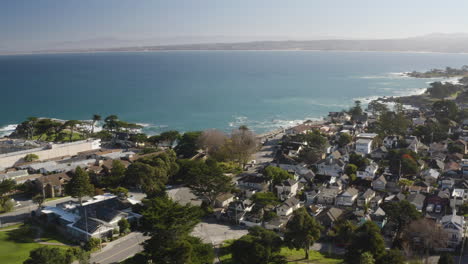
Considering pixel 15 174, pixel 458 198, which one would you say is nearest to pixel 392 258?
pixel 458 198

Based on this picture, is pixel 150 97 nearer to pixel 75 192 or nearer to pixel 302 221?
pixel 75 192

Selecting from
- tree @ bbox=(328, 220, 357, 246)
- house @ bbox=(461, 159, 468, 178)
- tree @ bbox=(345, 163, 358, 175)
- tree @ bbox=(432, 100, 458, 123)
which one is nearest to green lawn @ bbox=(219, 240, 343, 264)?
tree @ bbox=(328, 220, 357, 246)

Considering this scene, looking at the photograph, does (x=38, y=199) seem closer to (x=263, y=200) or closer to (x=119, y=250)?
(x=119, y=250)

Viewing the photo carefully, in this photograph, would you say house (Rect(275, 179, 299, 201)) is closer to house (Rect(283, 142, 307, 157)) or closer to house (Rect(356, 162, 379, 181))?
house (Rect(356, 162, 379, 181))

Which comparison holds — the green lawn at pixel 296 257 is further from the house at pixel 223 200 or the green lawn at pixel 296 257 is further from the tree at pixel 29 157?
→ the tree at pixel 29 157

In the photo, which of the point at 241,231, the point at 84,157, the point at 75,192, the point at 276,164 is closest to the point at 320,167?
the point at 276,164
